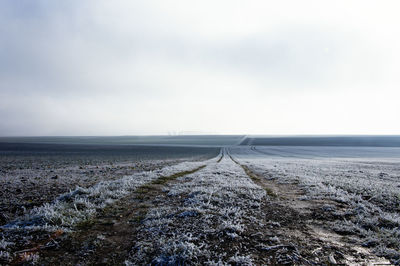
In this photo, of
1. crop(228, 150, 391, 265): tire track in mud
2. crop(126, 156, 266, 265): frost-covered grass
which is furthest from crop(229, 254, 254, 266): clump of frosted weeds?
crop(228, 150, 391, 265): tire track in mud

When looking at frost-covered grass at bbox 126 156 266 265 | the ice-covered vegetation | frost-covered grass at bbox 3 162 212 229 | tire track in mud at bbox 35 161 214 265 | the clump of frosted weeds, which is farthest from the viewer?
frost-covered grass at bbox 3 162 212 229

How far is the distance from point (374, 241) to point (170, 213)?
20.4ft

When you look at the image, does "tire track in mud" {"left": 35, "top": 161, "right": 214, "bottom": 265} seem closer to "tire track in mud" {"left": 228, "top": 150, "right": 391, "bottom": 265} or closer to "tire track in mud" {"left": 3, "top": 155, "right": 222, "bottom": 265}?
"tire track in mud" {"left": 3, "top": 155, "right": 222, "bottom": 265}

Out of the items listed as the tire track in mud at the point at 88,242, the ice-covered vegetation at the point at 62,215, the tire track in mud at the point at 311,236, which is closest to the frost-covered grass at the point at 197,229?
the tire track in mud at the point at 88,242

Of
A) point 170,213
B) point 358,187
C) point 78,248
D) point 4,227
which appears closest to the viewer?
point 78,248

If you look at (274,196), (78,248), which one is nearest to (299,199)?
(274,196)

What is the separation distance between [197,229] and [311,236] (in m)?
3.35

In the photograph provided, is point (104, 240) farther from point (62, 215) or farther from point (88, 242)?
point (62, 215)

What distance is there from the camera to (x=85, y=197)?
→ 9391mm

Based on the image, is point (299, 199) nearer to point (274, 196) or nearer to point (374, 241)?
point (274, 196)

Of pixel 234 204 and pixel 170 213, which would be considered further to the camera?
pixel 234 204

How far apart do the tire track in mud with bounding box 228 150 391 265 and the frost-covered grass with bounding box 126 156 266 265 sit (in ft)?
2.94

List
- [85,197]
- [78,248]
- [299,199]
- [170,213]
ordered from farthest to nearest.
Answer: [299,199]
[85,197]
[170,213]
[78,248]

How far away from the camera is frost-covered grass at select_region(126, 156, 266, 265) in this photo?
4711 mm
